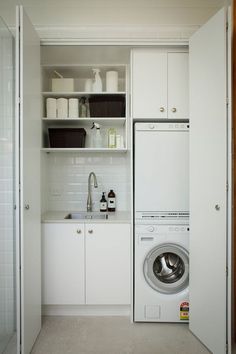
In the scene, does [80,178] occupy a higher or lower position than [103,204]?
higher

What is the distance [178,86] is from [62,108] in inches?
44.7

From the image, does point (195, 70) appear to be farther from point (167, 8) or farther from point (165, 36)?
point (167, 8)

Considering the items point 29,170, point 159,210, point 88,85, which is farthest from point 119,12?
point 159,210

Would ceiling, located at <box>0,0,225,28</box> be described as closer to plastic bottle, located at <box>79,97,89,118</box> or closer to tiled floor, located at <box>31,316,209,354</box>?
plastic bottle, located at <box>79,97,89,118</box>

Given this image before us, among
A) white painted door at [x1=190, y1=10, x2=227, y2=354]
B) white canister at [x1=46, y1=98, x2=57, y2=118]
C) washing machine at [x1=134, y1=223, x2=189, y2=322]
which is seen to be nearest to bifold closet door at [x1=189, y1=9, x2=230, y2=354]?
white painted door at [x1=190, y1=10, x2=227, y2=354]

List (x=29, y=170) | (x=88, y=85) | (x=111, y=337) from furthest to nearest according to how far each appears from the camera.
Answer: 1. (x=88, y=85)
2. (x=111, y=337)
3. (x=29, y=170)

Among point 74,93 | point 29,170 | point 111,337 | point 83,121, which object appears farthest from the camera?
point 83,121

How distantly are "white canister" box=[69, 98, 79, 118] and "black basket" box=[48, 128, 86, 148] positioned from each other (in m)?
0.14

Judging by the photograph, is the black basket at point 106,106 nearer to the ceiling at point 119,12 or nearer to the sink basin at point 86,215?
the ceiling at point 119,12

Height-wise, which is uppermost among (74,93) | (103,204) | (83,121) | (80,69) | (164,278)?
(80,69)

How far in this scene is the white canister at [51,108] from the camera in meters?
2.58

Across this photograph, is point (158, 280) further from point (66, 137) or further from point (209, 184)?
point (66, 137)

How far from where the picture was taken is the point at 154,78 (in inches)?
89.6

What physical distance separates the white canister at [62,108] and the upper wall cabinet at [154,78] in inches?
28.8
